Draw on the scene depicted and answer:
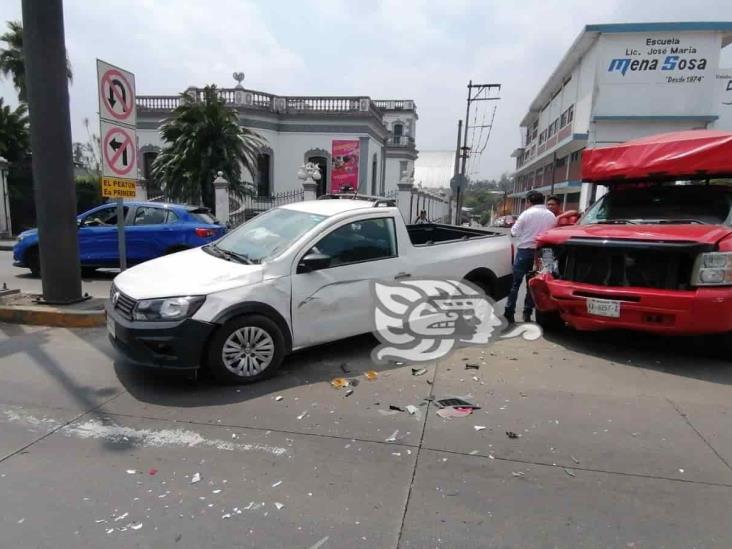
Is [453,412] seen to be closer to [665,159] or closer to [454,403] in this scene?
[454,403]

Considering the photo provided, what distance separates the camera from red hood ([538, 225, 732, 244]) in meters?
4.60

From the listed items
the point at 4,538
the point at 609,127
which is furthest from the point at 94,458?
the point at 609,127

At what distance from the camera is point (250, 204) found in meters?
25.4

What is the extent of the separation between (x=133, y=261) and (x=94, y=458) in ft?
24.1

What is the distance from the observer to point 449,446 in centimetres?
334

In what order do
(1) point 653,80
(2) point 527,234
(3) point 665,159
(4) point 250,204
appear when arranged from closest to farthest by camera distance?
(3) point 665,159 < (2) point 527,234 < (4) point 250,204 < (1) point 653,80

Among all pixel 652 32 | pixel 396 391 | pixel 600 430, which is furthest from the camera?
pixel 652 32

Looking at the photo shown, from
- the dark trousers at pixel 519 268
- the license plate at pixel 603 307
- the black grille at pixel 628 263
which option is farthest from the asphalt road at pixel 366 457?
the dark trousers at pixel 519 268

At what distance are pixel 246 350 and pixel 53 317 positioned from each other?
3.31 metres

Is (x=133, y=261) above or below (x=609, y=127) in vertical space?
below

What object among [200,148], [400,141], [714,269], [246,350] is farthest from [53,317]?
[400,141]

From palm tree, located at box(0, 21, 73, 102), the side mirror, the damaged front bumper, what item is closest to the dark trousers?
the damaged front bumper

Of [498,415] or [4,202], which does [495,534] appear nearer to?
[498,415]

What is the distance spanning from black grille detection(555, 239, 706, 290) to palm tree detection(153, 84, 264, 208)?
55.2ft
